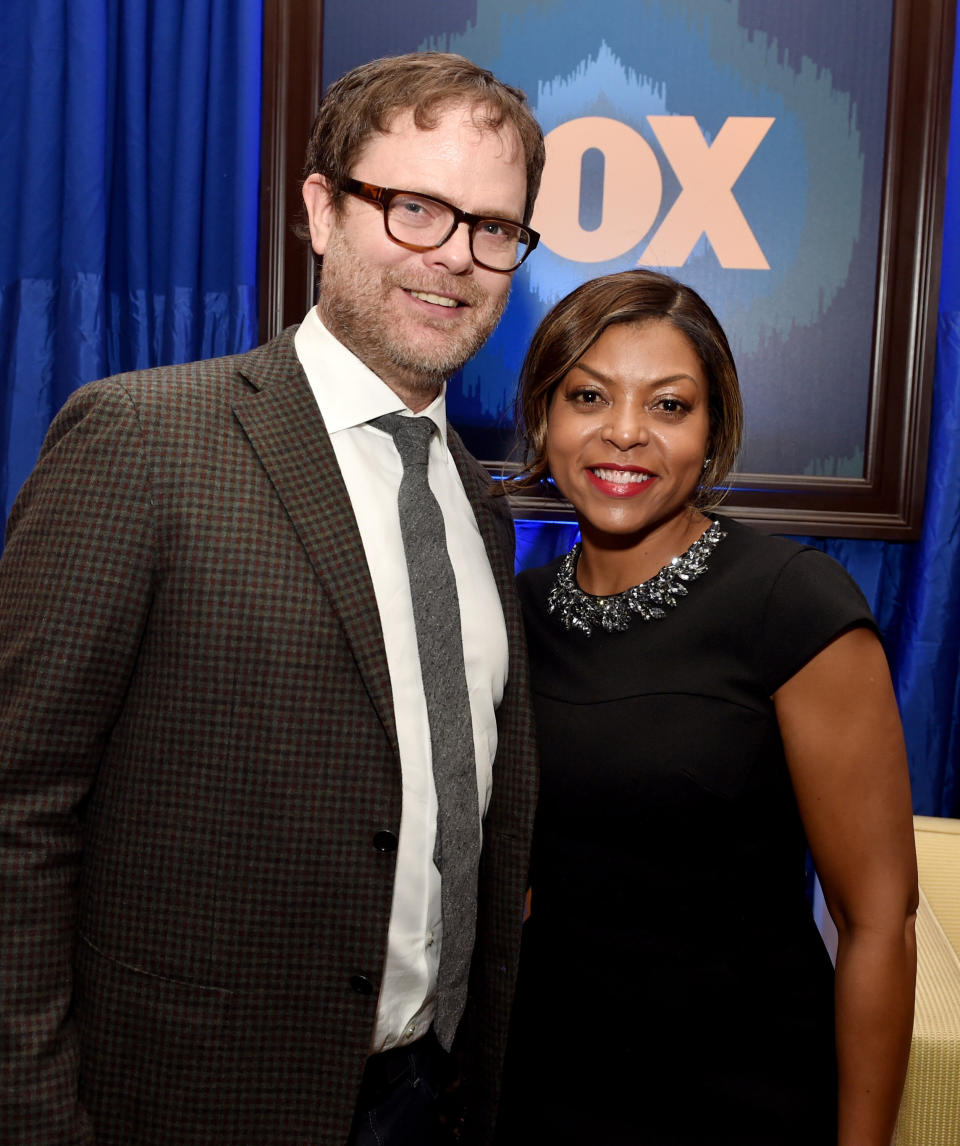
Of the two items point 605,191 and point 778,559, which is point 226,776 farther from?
point 605,191

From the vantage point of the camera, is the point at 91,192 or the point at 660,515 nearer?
the point at 660,515

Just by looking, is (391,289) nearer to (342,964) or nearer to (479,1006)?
(342,964)

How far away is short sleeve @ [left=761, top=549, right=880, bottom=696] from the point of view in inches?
49.4

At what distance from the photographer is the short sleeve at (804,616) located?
125 centimetres

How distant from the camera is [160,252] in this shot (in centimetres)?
226

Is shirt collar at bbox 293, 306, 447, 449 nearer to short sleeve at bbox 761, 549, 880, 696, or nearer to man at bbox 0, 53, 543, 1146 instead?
man at bbox 0, 53, 543, 1146

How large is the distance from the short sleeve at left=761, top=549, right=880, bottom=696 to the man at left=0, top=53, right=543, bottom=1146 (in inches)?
15.4

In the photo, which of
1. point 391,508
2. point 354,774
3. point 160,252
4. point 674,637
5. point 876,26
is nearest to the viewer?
point 354,774

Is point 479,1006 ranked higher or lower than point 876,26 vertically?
lower

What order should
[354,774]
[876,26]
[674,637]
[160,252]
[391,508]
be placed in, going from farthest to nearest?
[160,252], [876,26], [674,637], [391,508], [354,774]

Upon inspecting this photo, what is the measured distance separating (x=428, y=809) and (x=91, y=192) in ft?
5.43

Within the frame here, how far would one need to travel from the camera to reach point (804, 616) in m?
1.27

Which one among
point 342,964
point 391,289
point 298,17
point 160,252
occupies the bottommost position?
point 342,964

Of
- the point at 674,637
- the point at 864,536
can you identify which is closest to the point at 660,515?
the point at 674,637
